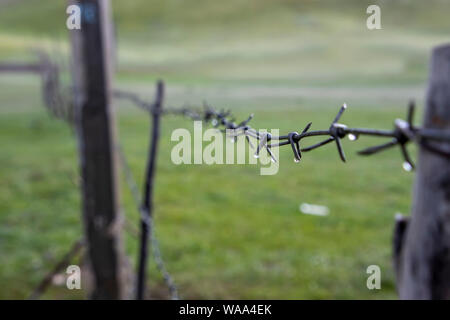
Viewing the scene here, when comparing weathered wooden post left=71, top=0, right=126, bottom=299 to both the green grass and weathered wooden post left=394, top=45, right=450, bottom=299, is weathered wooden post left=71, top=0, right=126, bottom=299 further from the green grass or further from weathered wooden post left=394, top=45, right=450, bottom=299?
weathered wooden post left=394, top=45, right=450, bottom=299

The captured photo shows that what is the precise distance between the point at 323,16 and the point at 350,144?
162ft

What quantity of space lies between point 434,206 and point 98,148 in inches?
71.7

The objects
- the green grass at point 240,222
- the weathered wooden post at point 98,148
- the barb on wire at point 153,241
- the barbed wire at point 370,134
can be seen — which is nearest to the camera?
the barbed wire at point 370,134

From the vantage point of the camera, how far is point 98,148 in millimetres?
2574

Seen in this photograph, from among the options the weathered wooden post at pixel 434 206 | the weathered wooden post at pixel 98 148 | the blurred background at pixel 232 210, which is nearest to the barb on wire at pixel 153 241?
the weathered wooden post at pixel 98 148

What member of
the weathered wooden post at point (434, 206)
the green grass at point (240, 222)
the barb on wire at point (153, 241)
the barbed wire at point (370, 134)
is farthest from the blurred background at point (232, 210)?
the weathered wooden post at point (434, 206)

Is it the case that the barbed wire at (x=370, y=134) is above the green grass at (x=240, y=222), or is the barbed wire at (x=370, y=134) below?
above

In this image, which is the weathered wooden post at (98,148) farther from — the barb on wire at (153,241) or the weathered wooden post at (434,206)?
the weathered wooden post at (434,206)

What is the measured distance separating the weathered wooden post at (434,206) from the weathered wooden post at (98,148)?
172 centimetres

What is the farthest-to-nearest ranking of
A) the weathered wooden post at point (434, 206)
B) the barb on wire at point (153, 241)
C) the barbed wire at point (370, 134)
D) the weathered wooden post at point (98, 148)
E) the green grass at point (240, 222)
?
the green grass at point (240, 222) < the weathered wooden post at point (98, 148) < the barb on wire at point (153, 241) < the weathered wooden post at point (434, 206) < the barbed wire at point (370, 134)

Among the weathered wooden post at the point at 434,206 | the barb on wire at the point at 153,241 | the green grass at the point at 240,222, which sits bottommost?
the green grass at the point at 240,222

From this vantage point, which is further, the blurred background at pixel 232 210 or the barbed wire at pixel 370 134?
the blurred background at pixel 232 210

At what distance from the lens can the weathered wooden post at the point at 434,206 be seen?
3.67 feet

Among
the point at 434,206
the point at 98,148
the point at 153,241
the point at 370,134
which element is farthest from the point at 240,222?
the point at 370,134
